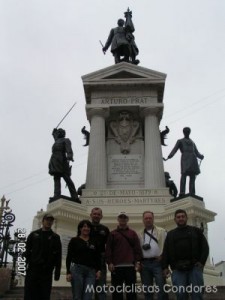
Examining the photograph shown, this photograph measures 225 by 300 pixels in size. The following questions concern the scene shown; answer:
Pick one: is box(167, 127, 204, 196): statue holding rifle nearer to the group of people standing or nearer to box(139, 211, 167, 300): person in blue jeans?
box(139, 211, 167, 300): person in blue jeans

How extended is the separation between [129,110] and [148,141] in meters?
1.84

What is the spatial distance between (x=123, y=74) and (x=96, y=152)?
4.14 metres

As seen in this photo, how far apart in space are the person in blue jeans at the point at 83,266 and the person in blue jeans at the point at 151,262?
3.14 feet

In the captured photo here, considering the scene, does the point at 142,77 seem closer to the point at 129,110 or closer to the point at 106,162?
the point at 129,110

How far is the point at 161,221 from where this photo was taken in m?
17.4

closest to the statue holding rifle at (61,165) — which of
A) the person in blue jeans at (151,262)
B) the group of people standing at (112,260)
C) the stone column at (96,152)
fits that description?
the stone column at (96,152)

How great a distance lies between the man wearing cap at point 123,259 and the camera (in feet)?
26.0

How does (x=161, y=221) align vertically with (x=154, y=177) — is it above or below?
below

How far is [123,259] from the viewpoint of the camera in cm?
801

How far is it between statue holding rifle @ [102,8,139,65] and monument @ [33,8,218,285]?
1.75 meters

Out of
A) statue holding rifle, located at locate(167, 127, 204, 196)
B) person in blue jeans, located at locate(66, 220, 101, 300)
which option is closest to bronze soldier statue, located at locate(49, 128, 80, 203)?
statue holding rifle, located at locate(167, 127, 204, 196)

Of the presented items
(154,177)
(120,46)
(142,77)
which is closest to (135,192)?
(154,177)

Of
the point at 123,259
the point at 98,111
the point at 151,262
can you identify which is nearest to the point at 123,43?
the point at 98,111

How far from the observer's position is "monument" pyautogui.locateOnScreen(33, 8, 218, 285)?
55.8 ft
